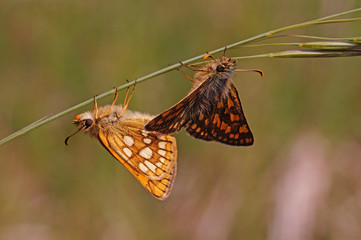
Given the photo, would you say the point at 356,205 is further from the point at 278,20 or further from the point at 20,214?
the point at 20,214

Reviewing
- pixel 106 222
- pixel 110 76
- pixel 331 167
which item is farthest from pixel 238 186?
pixel 110 76

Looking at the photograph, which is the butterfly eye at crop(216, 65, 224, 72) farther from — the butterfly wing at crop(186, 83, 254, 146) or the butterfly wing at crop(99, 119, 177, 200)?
the butterfly wing at crop(99, 119, 177, 200)

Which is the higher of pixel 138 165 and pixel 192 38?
pixel 192 38

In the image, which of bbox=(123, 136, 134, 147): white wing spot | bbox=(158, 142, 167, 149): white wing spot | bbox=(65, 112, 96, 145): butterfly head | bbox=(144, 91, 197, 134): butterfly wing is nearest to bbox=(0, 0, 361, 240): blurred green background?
bbox=(123, 136, 134, 147): white wing spot

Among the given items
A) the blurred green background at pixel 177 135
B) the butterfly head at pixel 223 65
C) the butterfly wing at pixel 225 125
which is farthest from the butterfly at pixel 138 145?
the blurred green background at pixel 177 135

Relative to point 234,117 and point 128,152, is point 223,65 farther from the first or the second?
point 128,152

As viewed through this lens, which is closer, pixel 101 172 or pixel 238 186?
pixel 101 172
